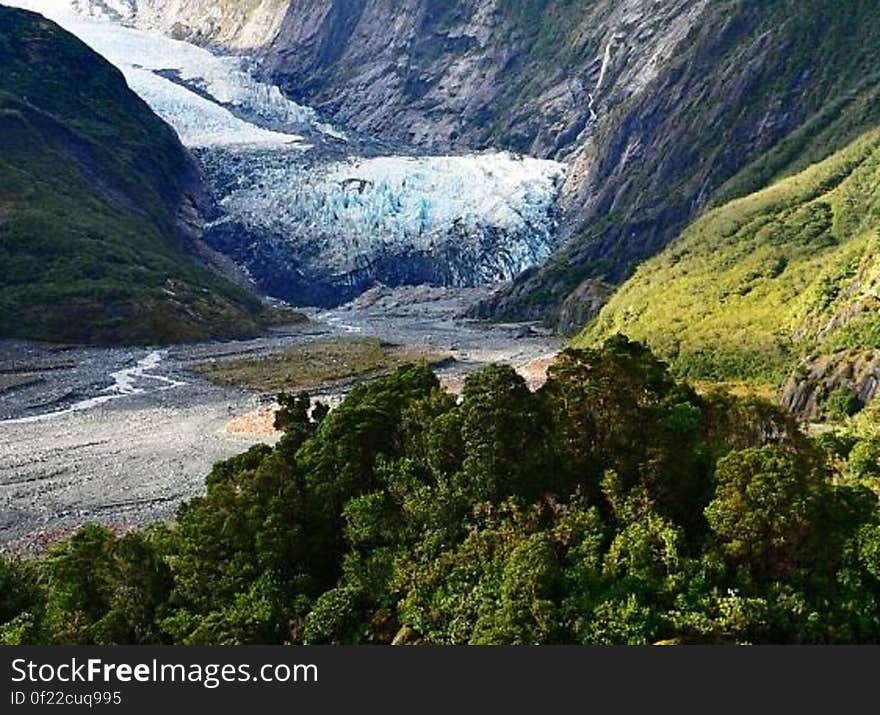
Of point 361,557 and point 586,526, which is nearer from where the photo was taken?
point 586,526

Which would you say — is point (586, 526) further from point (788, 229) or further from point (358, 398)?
point (788, 229)

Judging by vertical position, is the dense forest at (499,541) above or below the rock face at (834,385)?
below

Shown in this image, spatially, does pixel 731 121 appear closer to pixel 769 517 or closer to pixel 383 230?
pixel 383 230

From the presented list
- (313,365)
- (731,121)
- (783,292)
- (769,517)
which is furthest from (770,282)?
(731,121)

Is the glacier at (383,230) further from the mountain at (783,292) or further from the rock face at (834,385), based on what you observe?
the rock face at (834,385)

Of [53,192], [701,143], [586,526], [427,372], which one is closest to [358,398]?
[427,372]

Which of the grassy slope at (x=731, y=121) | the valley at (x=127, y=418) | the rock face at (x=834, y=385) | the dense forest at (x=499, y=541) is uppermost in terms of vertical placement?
the grassy slope at (x=731, y=121)

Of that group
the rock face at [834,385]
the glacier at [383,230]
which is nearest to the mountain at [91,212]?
the glacier at [383,230]
